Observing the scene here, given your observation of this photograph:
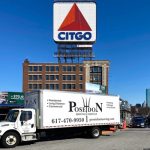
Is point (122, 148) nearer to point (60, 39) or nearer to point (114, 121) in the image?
point (114, 121)

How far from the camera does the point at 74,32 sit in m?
102

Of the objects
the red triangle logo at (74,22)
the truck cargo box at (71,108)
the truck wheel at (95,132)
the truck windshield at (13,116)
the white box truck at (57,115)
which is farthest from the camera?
the red triangle logo at (74,22)

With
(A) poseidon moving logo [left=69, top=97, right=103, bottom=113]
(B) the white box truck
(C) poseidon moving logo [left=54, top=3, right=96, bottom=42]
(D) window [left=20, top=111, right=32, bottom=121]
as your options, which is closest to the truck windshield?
(B) the white box truck

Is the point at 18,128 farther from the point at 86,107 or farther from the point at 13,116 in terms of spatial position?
the point at 86,107

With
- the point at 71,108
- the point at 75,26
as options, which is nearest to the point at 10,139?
the point at 71,108

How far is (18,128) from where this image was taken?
21969 millimetres

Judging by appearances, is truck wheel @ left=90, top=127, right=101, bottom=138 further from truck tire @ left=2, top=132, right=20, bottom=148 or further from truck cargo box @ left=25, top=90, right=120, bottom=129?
truck tire @ left=2, top=132, right=20, bottom=148

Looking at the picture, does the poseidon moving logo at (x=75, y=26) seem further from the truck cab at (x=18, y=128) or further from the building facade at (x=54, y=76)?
the truck cab at (x=18, y=128)

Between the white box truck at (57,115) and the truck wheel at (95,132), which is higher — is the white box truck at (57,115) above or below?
above

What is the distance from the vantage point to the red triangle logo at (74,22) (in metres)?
100

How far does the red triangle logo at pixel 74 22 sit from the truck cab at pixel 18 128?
7788cm

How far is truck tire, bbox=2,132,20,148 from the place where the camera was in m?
21.1

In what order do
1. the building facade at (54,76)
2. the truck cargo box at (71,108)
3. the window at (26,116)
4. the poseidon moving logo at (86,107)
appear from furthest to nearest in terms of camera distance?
the building facade at (54,76), the poseidon moving logo at (86,107), the truck cargo box at (71,108), the window at (26,116)

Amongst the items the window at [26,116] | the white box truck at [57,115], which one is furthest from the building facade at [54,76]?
the window at [26,116]
